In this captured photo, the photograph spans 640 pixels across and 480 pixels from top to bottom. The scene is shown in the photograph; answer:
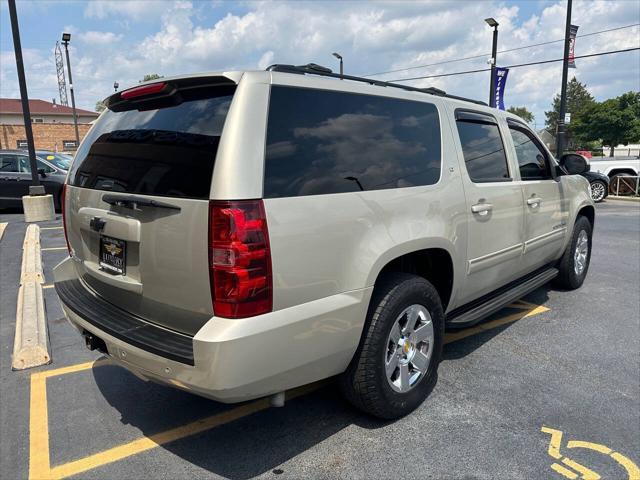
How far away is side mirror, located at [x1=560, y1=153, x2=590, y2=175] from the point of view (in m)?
4.89

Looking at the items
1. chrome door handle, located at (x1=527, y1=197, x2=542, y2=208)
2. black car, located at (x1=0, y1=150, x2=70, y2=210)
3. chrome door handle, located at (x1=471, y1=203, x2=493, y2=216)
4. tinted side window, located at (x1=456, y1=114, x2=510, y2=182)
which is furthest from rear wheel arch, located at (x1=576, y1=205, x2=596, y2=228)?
black car, located at (x1=0, y1=150, x2=70, y2=210)

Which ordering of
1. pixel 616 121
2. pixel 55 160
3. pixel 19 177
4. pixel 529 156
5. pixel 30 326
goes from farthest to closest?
pixel 616 121
pixel 55 160
pixel 19 177
pixel 529 156
pixel 30 326

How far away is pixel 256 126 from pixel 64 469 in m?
2.05

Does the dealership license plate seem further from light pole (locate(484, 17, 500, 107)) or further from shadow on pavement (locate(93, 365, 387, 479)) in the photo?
light pole (locate(484, 17, 500, 107))

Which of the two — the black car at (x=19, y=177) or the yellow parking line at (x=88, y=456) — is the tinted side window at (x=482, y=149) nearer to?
the yellow parking line at (x=88, y=456)

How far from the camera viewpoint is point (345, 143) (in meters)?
2.54

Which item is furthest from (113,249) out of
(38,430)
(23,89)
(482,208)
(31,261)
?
(23,89)

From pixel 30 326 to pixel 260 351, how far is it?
119 inches

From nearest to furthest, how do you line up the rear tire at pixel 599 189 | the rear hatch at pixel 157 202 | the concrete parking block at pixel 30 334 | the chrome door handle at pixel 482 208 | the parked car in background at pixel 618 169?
the rear hatch at pixel 157 202 < the chrome door handle at pixel 482 208 < the concrete parking block at pixel 30 334 < the rear tire at pixel 599 189 < the parked car in background at pixel 618 169

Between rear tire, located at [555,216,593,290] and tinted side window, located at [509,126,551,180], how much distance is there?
3.77ft

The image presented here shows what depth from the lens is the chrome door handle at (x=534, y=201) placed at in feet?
13.7

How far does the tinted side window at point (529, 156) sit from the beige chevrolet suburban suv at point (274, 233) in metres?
1.05

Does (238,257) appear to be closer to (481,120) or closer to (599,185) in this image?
(481,120)

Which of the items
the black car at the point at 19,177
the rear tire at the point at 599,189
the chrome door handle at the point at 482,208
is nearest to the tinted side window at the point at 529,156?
the chrome door handle at the point at 482,208
